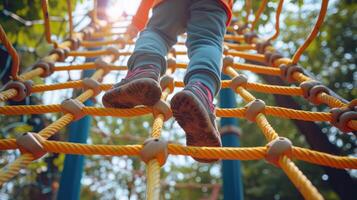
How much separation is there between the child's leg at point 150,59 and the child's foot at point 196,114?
0.10m

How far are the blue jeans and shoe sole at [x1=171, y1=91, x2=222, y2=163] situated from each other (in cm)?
12

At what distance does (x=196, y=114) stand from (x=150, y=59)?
0.27m

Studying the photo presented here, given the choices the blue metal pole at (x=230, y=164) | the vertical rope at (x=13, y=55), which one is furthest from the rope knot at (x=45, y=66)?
the blue metal pole at (x=230, y=164)

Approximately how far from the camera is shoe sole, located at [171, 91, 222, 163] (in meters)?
0.91

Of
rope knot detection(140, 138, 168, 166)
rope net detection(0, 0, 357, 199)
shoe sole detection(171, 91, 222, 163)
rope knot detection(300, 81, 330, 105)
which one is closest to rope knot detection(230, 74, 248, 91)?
rope net detection(0, 0, 357, 199)

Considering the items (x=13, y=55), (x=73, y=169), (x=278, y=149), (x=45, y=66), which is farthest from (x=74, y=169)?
(x=278, y=149)

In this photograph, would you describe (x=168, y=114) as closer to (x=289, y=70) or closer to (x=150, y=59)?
(x=150, y=59)

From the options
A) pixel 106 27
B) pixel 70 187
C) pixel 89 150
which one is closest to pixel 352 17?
pixel 106 27

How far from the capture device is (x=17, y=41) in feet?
8.54

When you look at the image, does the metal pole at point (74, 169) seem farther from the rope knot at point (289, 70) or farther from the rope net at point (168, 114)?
the rope knot at point (289, 70)

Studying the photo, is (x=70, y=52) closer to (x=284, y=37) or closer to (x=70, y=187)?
(x=70, y=187)

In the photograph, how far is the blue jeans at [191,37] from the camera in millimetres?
1047

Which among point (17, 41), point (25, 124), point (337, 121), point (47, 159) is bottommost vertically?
point (47, 159)

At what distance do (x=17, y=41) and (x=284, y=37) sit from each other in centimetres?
562
